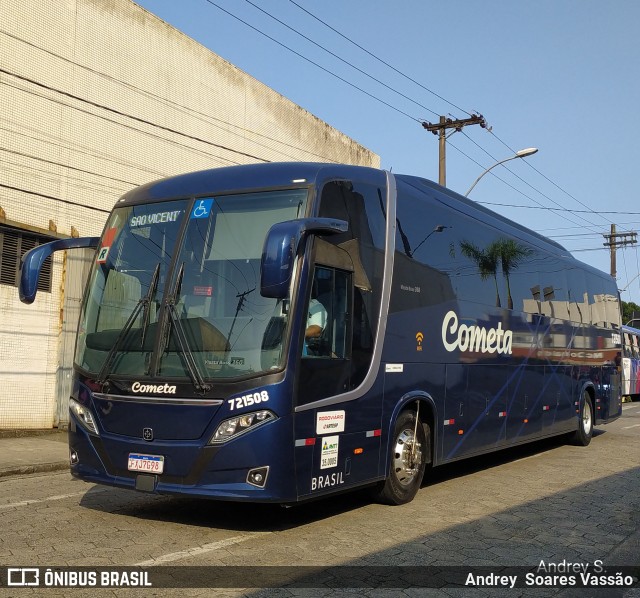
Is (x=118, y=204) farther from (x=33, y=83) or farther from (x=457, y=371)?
(x=33, y=83)

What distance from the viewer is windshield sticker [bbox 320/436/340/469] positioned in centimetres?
713

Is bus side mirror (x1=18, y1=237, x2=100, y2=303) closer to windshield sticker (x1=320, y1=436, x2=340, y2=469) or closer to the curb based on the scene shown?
windshield sticker (x1=320, y1=436, x2=340, y2=469)

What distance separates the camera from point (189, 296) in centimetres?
708

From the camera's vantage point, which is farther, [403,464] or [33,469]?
[33,469]

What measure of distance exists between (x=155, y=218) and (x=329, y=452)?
9.11ft

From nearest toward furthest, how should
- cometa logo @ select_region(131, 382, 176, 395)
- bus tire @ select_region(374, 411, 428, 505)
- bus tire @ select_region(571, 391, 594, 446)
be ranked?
cometa logo @ select_region(131, 382, 176, 395) < bus tire @ select_region(374, 411, 428, 505) < bus tire @ select_region(571, 391, 594, 446)

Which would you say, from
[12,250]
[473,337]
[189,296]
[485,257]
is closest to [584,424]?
[485,257]

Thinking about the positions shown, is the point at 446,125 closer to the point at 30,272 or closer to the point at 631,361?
the point at 631,361

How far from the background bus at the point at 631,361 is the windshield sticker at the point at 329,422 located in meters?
26.6

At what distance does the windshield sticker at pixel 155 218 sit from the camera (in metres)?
7.62

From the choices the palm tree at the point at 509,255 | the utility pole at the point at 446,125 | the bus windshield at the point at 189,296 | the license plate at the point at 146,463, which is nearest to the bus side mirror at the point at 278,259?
the bus windshield at the point at 189,296

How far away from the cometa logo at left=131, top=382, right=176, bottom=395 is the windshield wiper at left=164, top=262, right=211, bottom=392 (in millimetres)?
231

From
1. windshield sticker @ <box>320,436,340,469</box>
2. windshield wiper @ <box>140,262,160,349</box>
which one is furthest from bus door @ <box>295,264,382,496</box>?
windshield wiper @ <box>140,262,160,349</box>

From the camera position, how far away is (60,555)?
20.1 feet
